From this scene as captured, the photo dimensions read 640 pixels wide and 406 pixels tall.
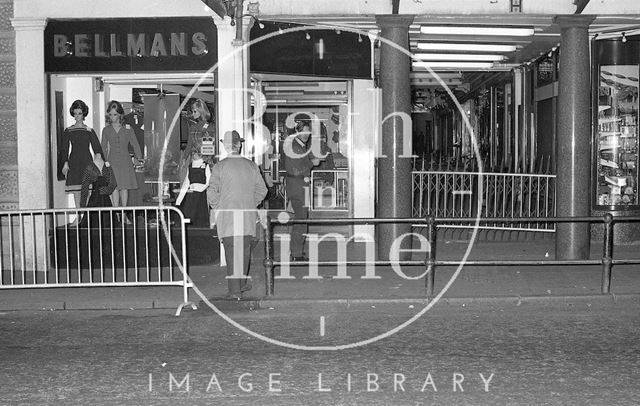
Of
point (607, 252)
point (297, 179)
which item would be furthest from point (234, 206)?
point (607, 252)

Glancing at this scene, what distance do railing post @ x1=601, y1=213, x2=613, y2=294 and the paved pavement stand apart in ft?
0.49

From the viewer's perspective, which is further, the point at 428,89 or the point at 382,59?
the point at 428,89

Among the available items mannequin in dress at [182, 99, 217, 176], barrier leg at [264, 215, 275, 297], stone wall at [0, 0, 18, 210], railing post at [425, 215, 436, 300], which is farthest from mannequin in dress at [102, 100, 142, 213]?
railing post at [425, 215, 436, 300]

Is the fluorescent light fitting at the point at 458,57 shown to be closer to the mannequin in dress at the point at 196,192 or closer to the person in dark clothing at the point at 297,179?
the person in dark clothing at the point at 297,179

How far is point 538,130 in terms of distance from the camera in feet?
62.6

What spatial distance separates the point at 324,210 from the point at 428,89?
9.00m

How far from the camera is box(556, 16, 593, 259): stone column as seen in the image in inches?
527

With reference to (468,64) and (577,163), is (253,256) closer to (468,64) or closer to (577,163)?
(577,163)

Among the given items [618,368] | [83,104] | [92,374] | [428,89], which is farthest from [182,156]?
[428,89]

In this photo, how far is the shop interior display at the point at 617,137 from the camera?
15172 millimetres

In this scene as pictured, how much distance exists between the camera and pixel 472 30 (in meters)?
14.6

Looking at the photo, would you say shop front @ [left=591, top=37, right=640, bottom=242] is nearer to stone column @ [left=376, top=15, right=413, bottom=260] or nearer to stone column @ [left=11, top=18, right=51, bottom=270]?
stone column @ [left=376, top=15, right=413, bottom=260]

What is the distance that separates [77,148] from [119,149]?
0.65m

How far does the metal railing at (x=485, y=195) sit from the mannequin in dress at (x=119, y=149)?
529 cm
